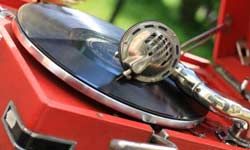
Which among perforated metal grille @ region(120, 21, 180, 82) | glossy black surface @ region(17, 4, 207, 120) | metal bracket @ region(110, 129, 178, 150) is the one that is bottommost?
metal bracket @ region(110, 129, 178, 150)

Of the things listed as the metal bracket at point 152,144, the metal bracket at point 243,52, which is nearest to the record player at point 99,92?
the metal bracket at point 152,144

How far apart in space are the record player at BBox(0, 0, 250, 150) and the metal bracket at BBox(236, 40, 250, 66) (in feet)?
1.42

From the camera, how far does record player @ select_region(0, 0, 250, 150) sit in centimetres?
82

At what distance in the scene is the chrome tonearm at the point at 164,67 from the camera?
37.1 inches

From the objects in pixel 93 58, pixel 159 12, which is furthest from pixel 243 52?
pixel 93 58

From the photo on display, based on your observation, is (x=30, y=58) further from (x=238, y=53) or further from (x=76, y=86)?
(x=238, y=53)

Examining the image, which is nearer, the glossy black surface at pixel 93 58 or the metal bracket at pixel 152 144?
the metal bracket at pixel 152 144

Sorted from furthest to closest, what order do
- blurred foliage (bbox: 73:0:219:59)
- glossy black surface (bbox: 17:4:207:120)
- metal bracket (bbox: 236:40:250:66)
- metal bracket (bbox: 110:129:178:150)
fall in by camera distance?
1. blurred foliage (bbox: 73:0:219:59)
2. metal bracket (bbox: 236:40:250:66)
3. glossy black surface (bbox: 17:4:207:120)
4. metal bracket (bbox: 110:129:178:150)

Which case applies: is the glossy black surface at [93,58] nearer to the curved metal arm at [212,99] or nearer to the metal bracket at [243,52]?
the curved metal arm at [212,99]

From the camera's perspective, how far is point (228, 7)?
1.52 m

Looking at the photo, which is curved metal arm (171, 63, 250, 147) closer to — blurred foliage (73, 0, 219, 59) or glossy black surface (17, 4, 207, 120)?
glossy black surface (17, 4, 207, 120)

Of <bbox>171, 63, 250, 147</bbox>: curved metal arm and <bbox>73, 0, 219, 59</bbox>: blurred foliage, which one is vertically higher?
<bbox>171, 63, 250, 147</bbox>: curved metal arm

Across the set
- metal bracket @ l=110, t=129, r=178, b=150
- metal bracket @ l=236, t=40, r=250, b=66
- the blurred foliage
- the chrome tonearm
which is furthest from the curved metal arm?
the blurred foliage

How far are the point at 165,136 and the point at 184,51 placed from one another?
60 centimetres
